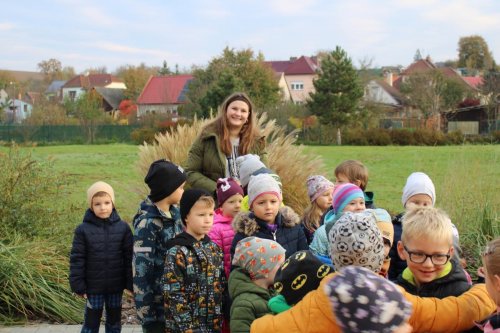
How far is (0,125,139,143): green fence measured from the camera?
45469 mm

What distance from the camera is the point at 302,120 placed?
154 ft

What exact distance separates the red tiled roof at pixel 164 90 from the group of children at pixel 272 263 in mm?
64120

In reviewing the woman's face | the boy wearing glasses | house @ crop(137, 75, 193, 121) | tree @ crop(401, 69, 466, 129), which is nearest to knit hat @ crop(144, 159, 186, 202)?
the woman's face

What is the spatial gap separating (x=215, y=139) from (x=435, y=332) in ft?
10.2

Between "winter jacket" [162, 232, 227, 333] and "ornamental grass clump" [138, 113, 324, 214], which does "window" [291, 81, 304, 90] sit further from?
"winter jacket" [162, 232, 227, 333]

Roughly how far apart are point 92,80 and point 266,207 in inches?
3898

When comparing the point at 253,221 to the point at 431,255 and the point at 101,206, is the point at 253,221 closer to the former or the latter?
the point at 101,206

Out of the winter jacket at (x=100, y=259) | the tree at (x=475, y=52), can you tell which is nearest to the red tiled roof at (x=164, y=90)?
the tree at (x=475, y=52)

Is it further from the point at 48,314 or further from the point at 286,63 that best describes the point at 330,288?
the point at 286,63

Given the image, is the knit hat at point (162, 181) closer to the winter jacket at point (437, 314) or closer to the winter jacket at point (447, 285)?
the winter jacket at point (437, 314)

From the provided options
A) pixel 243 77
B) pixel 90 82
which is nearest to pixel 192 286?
pixel 243 77

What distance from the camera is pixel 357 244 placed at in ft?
8.43

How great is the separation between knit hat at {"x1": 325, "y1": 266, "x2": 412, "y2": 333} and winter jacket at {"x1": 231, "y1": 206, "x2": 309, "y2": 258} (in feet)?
6.05

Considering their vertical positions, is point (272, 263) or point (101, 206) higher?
point (101, 206)
